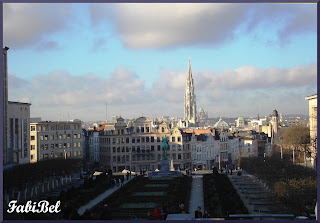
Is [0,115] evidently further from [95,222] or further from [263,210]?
[263,210]

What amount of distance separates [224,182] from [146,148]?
155 ft

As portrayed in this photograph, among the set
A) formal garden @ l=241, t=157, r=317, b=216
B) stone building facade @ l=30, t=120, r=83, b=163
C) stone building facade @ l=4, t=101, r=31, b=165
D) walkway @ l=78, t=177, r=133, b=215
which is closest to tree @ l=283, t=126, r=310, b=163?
stone building facade @ l=30, t=120, r=83, b=163

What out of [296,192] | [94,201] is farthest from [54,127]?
[296,192]

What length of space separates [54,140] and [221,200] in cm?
5741

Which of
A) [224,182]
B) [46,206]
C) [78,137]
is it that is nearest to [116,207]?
[46,206]

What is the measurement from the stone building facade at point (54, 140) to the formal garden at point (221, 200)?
4283 centimetres

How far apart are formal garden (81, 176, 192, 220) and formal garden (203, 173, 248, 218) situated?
5.78 feet

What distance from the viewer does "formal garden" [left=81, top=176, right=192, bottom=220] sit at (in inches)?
1410

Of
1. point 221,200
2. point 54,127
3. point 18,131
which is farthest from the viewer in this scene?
point 54,127

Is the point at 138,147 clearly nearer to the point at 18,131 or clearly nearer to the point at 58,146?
the point at 58,146

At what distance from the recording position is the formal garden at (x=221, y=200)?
112 feet

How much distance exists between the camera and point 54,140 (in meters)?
93.2

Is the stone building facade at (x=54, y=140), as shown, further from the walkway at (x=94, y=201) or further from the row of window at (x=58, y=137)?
the walkway at (x=94, y=201)

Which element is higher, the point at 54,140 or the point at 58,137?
the point at 58,137
